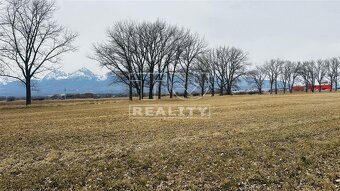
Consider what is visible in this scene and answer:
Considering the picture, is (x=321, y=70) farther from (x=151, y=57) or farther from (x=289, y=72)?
(x=151, y=57)

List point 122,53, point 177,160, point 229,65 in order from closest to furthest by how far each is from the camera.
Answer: point 177,160, point 122,53, point 229,65

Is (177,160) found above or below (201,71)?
below

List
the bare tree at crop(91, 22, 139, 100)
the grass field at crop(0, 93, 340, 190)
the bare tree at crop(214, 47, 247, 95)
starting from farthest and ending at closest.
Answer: the bare tree at crop(214, 47, 247, 95)
the bare tree at crop(91, 22, 139, 100)
the grass field at crop(0, 93, 340, 190)

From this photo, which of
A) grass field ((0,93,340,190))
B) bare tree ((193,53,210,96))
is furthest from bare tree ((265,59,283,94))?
grass field ((0,93,340,190))

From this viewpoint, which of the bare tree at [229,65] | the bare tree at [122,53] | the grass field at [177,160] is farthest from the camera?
the bare tree at [229,65]

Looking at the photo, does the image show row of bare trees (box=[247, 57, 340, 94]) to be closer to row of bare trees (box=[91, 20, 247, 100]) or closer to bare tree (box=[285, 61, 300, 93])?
bare tree (box=[285, 61, 300, 93])

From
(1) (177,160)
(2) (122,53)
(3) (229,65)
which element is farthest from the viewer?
(3) (229,65)

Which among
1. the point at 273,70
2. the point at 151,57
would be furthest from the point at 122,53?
the point at 273,70

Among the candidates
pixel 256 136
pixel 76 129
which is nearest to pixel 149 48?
pixel 76 129

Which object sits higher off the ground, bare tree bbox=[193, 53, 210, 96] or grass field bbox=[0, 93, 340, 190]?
bare tree bbox=[193, 53, 210, 96]

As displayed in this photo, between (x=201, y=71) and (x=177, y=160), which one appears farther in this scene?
(x=201, y=71)

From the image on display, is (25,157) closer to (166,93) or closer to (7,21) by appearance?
(7,21)

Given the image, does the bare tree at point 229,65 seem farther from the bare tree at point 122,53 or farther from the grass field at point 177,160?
the grass field at point 177,160

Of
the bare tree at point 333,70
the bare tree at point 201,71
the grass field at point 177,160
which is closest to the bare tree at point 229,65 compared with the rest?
the bare tree at point 201,71
